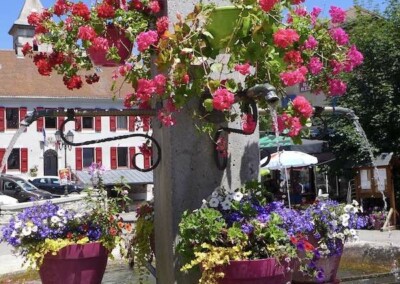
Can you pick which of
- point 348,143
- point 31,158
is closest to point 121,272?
point 348,143

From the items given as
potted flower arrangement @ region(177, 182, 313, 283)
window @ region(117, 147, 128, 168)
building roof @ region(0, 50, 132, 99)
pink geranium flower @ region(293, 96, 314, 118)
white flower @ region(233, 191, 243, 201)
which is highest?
building roof @ region(0, 50, 132, 99)

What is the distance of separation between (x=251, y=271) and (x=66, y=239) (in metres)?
1.19

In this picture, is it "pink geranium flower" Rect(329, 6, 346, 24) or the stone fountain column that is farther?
"pink geranium flower" Rect(329, 6, 346, 24)

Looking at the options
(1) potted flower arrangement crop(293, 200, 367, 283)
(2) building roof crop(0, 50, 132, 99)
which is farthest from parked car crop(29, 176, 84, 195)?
(1) potted flower arrangement crop(293, 200, 367, 283)

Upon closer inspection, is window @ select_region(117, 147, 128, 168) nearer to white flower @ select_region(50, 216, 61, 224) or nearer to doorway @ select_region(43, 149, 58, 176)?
doorway @ select_region(43, 149, 58, 176)

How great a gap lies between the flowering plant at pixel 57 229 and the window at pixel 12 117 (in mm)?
40015

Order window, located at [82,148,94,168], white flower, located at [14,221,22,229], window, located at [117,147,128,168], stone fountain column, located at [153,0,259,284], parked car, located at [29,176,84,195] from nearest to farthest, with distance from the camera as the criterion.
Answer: stone fountain column, located at [153,0,259,284] < white flower, located at [14,221,22,229] < parked car, located at [29,176,84,195] < window, located at [82,148,94,168] < window, located at [117,147,128,168]

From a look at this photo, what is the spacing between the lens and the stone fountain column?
3240 millimetres

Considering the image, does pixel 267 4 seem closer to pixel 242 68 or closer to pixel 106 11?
pixel 242 68

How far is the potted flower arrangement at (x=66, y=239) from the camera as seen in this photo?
322 cm

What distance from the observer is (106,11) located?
10.8ft

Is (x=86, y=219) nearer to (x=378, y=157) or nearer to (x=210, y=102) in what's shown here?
(x=210, y=102)

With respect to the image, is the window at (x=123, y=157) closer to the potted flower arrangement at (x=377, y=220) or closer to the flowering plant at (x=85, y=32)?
the potted flower arrangement at (x=377, y=220)

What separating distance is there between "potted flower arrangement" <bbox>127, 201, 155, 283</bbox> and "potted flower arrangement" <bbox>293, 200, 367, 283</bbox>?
93 centimetres
